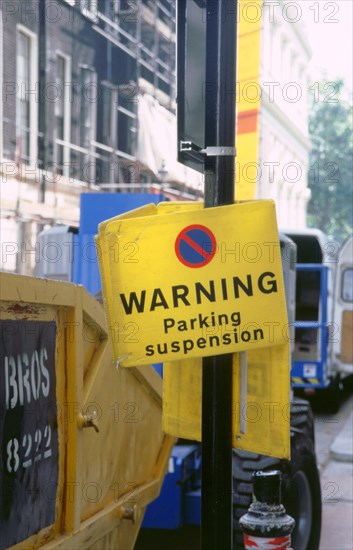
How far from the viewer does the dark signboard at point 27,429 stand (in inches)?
140

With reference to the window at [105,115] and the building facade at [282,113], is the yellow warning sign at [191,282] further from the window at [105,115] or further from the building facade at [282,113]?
the building facade at [282,113]

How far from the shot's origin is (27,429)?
3.72 m

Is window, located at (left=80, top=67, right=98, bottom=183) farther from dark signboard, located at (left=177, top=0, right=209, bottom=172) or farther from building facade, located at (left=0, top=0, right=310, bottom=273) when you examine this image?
dark signboard, located at (left=177, top=0, right=209, bottom=172)

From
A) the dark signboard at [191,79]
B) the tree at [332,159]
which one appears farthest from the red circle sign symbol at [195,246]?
the tree at [332,159]

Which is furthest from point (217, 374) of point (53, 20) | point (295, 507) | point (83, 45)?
point (83, 45)

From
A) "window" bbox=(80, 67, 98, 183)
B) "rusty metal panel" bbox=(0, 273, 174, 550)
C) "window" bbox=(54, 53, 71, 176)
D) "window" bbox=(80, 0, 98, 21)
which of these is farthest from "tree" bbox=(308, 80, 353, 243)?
"rusty metal panel" bbox=(0, 273, 174, 550)

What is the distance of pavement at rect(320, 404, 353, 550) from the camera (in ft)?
26.1

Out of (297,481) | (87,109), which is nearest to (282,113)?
(87,109)

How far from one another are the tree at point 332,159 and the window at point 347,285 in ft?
153

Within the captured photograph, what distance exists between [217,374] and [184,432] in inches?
19.0

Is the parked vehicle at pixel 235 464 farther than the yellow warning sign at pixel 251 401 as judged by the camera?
Yes

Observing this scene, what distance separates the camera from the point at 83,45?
2536cm

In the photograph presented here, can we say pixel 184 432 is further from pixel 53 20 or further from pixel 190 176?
pixel 190 176

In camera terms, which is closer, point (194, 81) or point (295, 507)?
point (194, 81)
